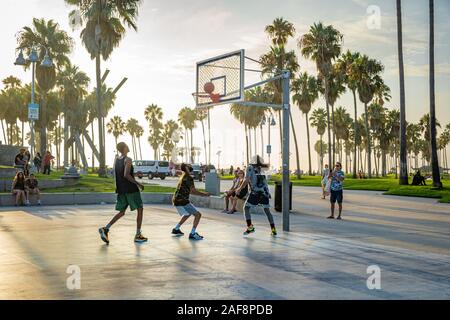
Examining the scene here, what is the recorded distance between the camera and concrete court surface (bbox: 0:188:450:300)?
6395 mm

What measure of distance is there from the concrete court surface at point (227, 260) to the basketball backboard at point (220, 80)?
3899 millimetres

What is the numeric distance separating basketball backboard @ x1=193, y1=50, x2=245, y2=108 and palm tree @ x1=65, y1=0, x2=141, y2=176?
71.6ft

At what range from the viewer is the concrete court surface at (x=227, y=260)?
6395mm

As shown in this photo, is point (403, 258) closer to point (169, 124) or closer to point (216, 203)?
point (216, 203)

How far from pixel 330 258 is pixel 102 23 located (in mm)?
33219

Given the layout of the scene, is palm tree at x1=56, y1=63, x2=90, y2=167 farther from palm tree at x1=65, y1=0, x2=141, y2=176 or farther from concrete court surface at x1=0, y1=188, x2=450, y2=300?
concrete court surface at x1=0, y1=188, x2=450, y2=300

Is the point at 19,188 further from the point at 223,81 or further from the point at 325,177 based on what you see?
the point at 325,177

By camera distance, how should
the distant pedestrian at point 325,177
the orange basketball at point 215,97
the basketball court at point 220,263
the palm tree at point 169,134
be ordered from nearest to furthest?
the basketball court at point 220,263
the orange basketball at point 215,97
the distant pedestrian at point 325,177
the palm tree at point 169,134

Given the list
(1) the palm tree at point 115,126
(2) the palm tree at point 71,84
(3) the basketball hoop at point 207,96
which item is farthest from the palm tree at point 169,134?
(3) the basketball hoop at point 207,96

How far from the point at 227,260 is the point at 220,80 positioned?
894 centimetres

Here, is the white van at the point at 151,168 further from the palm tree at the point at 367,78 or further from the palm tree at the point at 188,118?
the palm tree at the point at 188,118

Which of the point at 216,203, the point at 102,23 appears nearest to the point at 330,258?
the point at 216,203

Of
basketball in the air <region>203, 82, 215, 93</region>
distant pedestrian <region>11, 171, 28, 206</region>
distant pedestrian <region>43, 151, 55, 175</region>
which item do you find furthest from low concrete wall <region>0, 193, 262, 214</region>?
distant pedestrian <region>43, 151, 55, 175</region>

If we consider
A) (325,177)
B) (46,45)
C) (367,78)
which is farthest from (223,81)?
(367,78)
